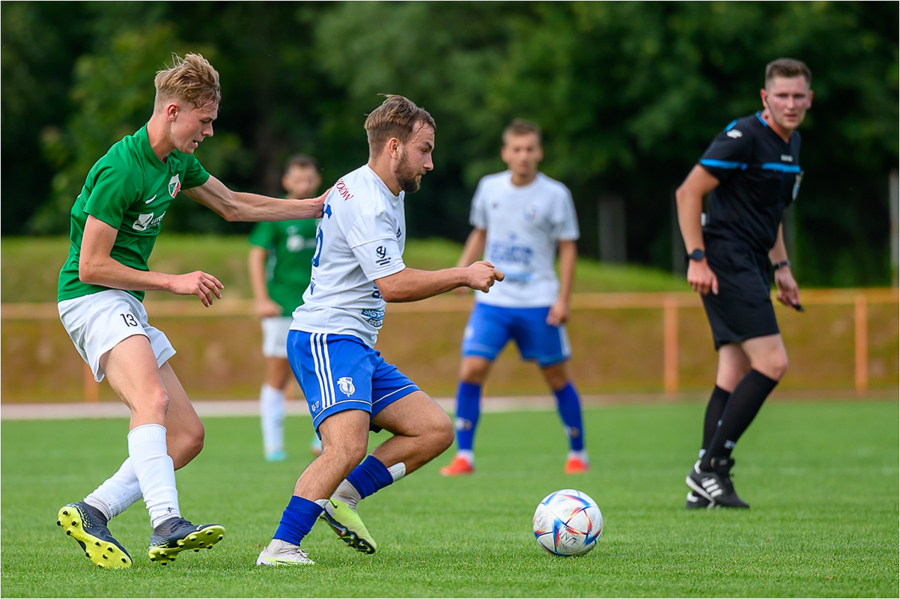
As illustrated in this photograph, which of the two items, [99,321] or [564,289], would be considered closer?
[99,321]

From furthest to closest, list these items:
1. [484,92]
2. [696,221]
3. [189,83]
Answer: [484,92] → [696,221] → [189,83]

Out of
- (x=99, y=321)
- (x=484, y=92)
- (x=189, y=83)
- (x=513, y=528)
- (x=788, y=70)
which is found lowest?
(x=513, y=528)

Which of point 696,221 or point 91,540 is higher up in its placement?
point 696,221

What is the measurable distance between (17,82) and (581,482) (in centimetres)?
2642

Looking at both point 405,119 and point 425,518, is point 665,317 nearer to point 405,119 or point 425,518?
point 425,518

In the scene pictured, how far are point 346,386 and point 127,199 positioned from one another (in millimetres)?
1193

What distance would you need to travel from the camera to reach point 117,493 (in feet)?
14.8

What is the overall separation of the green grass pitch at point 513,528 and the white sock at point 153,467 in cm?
29

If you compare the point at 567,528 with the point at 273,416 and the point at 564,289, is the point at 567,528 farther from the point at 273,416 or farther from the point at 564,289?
the point at 273,416


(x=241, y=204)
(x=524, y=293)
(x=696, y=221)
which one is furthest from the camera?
(x=524, y=293)

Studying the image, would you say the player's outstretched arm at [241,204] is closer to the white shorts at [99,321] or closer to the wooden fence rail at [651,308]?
the white shorts at [99,321]

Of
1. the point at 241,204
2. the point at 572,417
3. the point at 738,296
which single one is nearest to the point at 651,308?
the point at 572,417

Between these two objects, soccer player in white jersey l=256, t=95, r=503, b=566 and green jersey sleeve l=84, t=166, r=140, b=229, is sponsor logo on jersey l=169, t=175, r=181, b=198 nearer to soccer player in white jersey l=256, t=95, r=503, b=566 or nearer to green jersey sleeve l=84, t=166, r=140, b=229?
green jersey sleeve l=84, t=166, r=140, b=229

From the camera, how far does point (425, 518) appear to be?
5.88 m
